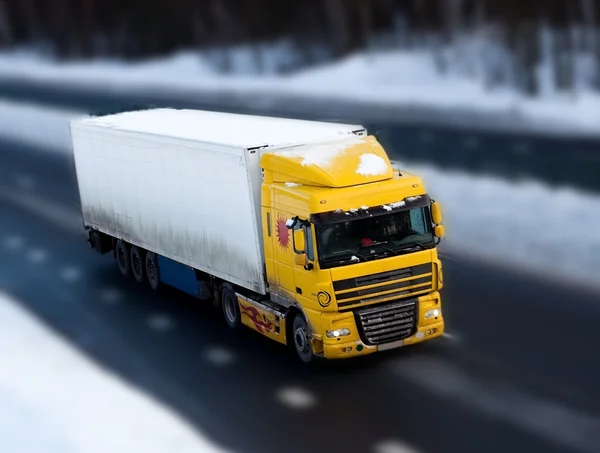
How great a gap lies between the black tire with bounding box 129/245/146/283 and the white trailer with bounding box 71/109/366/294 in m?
0.28

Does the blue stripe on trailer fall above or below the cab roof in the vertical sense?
below

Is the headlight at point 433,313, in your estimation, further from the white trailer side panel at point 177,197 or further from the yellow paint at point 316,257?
the white trailer side panel at point 177,197

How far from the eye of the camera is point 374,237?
46.2ft

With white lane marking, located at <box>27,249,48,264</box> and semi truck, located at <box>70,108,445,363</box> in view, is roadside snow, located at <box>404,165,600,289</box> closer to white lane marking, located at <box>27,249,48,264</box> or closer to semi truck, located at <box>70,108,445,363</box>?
semi truck, located at <box>70,108,445,363</box>

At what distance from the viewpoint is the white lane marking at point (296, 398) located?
13351mm

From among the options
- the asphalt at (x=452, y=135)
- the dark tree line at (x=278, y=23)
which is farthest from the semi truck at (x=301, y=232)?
the dark tree line at (x=278, y=23)

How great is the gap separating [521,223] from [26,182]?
17602 mm

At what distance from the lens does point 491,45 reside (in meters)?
51.8

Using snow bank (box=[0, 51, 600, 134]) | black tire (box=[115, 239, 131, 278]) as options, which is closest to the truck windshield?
black tire (box=[115, 239, 131, 278])

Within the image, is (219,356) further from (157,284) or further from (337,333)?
(157,284)

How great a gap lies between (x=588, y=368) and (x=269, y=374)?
14.1 feet

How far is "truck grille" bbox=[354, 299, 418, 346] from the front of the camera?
13.9m

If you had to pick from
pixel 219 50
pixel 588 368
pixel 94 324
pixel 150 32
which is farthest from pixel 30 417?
pixel 150 32

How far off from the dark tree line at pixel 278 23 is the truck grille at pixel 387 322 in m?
30.2
